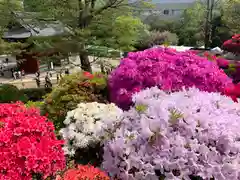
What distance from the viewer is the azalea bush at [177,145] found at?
116 inches

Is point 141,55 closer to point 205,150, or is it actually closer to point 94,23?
point 205,150

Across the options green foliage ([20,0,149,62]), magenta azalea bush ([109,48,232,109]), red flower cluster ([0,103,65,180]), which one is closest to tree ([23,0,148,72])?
green foliage ([20,0,149,62])

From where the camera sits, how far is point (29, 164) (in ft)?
9.56

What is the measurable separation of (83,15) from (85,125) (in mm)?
13688

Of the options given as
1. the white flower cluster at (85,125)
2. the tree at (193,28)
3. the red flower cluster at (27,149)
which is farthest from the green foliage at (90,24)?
the tree at (193,28)

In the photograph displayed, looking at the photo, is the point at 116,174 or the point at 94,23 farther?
the point at 94,23

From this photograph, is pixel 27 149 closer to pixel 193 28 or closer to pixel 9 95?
pixel 9 95

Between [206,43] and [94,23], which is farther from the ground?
[94,23]

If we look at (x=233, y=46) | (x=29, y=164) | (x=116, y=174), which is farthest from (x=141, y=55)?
(x=233, y=46)

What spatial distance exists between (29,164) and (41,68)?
25908mm

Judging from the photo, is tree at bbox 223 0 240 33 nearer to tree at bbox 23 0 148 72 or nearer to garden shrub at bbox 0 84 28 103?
tree at bbox 23 0 148 72

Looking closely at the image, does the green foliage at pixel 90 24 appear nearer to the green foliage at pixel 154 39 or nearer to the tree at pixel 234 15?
the green foliage at pixel 154 39

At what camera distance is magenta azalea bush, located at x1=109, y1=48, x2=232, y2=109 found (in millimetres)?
5254

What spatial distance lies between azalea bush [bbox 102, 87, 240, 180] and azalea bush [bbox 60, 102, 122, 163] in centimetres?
121
